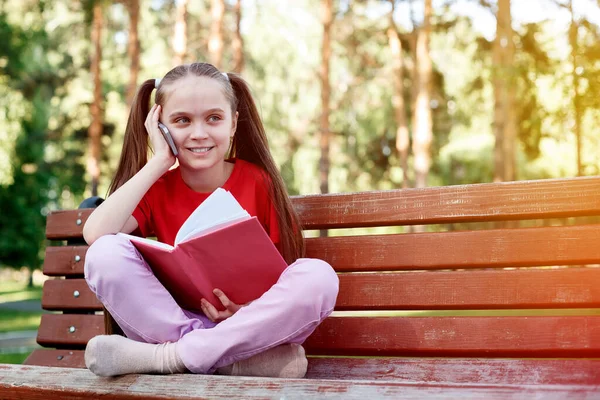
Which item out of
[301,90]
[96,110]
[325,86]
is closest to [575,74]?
[325,86]

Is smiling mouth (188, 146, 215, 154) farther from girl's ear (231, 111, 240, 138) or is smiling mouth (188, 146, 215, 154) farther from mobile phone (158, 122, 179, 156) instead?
girl's ear (231, 111, 240, 138)

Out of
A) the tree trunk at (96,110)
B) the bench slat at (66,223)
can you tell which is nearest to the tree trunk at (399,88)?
the tree trunk at (96,110)

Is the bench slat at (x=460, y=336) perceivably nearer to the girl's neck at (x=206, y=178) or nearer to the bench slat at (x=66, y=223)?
the girl's neck at (x=206, y=178)

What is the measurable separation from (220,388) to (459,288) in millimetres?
1037

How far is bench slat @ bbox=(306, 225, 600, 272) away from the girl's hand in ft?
1.98

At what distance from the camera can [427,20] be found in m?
17.7

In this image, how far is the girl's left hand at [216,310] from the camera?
7.89 feet

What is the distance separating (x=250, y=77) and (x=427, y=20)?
7595 mm

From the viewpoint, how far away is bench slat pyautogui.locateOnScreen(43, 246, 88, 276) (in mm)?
3332

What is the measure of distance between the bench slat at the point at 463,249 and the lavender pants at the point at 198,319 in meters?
0.52

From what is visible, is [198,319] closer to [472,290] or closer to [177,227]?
[177,227]

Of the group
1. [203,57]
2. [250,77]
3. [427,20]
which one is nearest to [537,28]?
[427,20]

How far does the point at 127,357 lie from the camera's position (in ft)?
6.97

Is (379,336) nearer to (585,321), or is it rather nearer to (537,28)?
(585,321)
